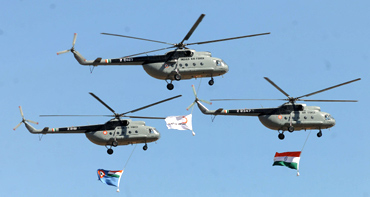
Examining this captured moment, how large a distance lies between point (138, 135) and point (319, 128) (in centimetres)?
1708

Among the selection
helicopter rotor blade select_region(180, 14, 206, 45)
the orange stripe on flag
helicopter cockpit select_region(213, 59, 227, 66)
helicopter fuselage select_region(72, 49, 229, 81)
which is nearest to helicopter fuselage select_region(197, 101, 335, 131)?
helicopter cockpit select_region(213, 59, 227, 66)

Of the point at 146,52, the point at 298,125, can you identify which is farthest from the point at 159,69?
the point at 298,125

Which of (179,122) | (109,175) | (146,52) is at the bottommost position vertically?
(109,175)

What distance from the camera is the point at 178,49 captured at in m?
78.4

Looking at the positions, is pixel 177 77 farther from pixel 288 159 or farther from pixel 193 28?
pixel 288 159

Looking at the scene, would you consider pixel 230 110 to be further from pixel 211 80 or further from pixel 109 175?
pixel 109 175

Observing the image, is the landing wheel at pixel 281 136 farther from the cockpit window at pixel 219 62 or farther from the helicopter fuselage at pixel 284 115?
the cockpit window at pixel 219 62

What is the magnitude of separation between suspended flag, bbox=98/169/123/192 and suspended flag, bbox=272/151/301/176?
15536mm

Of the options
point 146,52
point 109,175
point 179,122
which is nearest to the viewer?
point 146,52

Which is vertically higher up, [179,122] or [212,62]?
[212,62]

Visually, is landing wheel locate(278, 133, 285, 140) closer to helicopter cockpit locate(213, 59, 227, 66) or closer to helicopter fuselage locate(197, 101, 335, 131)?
helicopter fuselage locate(197, 101, 335, 131)

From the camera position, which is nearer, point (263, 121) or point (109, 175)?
point (263, 121)

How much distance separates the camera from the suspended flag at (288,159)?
87019mm

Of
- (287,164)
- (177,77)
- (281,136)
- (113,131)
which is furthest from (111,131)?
(287,164)
